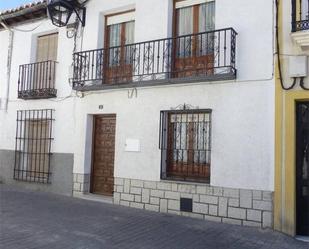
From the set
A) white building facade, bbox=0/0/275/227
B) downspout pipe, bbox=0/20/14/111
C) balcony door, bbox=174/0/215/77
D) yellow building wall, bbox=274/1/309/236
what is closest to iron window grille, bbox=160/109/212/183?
white building facade, bbox=0/0/275/227

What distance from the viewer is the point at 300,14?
7.13 metres

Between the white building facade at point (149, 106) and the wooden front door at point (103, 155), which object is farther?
the wooden front door at point (103, 155)

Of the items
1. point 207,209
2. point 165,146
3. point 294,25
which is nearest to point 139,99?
point 165,146

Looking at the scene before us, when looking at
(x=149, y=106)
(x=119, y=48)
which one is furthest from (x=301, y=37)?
(x=119, y=48)

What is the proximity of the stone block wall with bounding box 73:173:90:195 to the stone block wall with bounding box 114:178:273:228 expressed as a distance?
3.43 feet

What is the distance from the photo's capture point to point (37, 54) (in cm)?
1184

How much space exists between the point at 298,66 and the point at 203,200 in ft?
10.3

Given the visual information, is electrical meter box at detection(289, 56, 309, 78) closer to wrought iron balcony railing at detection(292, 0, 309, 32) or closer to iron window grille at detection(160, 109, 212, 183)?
wrought iron balcony railing at detection(292, 0, 309, 32)

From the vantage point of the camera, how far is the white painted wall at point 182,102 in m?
7.52

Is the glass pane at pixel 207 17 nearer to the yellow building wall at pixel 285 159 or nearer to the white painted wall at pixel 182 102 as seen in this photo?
the white painted wall at pixel 182 102

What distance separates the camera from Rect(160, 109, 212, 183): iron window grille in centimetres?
830

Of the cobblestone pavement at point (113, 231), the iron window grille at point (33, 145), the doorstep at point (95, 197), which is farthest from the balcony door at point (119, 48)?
the cobblestone pavement at point (113, 231)

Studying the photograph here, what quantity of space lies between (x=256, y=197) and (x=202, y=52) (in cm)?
325

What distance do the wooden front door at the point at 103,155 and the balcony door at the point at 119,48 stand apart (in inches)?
41.8
